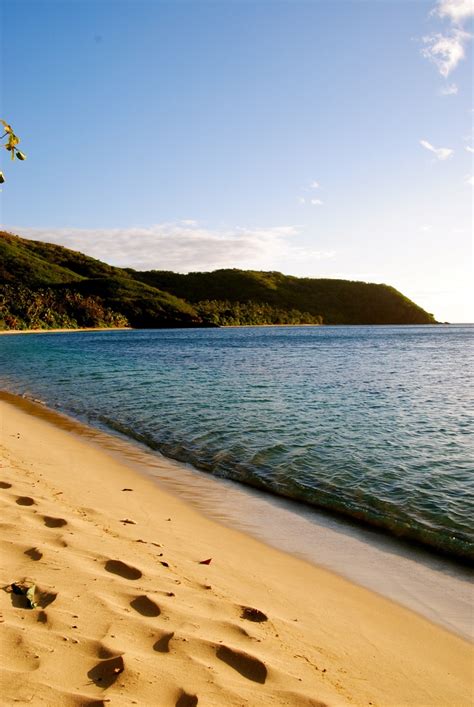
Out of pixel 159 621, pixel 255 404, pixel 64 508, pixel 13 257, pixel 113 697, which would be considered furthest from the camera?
pixel 13 257

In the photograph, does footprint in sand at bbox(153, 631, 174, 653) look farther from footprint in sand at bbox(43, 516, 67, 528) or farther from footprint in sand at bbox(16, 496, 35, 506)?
footprint in sand at bbox(16, 496, 35, 506)

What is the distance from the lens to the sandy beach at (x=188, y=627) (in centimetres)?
360

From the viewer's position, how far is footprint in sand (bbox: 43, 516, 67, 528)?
6613mm

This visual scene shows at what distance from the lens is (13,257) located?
164 m

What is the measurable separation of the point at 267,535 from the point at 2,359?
40493 millimetres

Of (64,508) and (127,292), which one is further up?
(127,292)

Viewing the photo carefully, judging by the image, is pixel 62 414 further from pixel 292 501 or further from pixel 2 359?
pixel 2 359

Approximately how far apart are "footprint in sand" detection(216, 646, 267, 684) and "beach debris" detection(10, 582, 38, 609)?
1.74 meters

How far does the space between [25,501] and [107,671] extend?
4.53 meters

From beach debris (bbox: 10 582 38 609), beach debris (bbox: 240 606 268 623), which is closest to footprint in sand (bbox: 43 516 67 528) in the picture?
beach debris (bbox: 10 582 38 609)

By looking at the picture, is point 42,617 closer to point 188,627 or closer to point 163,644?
point 163,644

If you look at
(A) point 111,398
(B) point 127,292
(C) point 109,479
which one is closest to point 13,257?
(B) point 127,292

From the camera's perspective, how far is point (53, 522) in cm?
671

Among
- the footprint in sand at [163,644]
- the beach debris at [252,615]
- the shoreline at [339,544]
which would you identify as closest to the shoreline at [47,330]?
the shoreline at [339,544]
